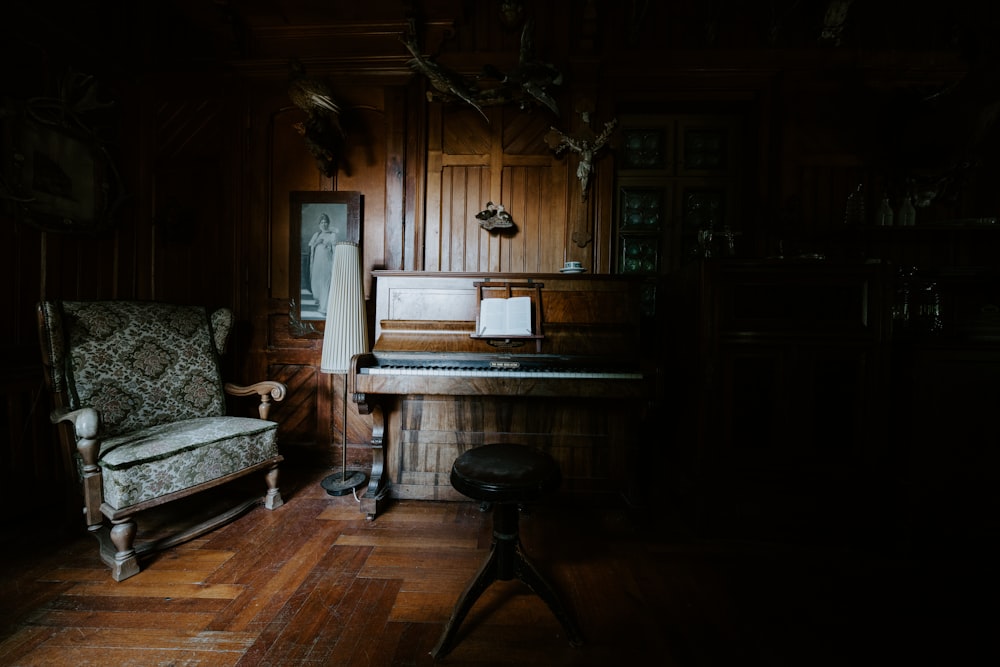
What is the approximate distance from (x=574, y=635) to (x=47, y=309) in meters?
3.01

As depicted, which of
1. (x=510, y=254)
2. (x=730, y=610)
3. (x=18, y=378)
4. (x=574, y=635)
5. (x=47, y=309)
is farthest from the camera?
(x=510, y=254)

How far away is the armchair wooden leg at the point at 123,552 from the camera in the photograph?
5.98 feet

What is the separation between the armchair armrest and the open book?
1897mm

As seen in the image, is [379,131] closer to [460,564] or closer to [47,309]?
[47,309]

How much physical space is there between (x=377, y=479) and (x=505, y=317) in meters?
1.28

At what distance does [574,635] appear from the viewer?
149cm

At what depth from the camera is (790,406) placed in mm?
2234

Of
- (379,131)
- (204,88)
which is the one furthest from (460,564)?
(204,88)

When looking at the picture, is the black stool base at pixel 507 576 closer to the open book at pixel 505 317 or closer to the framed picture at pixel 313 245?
the open book at pixel 505 317

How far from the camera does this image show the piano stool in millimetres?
1403

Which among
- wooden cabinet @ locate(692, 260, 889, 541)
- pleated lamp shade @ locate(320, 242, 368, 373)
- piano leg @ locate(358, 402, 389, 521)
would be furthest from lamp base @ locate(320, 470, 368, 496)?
wooden cabinet @ locate(692, 260, 889, 541)

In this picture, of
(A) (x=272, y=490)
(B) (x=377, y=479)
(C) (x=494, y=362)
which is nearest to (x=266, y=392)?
(A) (x=272, y=490)

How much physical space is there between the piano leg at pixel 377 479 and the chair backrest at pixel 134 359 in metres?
1.04

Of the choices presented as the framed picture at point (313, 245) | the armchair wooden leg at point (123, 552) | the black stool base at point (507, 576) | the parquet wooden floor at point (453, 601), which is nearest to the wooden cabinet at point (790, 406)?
the parquet wooden floor at point (453, 601)
